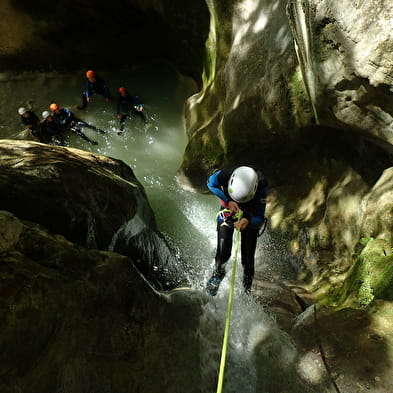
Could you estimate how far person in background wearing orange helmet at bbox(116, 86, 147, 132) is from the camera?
30.7ft

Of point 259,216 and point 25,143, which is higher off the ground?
point 259,216

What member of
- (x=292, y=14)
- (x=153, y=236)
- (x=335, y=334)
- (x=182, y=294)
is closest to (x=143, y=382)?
(x=182, y=294)

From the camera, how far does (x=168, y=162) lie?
8.89 m

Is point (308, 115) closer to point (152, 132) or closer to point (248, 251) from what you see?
point (248, 251)

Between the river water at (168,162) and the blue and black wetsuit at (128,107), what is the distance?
0.24 meters

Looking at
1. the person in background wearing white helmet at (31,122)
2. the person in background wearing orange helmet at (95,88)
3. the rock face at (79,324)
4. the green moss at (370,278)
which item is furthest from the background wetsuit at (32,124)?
the green moss at (370,278)

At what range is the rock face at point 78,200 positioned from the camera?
3100mm

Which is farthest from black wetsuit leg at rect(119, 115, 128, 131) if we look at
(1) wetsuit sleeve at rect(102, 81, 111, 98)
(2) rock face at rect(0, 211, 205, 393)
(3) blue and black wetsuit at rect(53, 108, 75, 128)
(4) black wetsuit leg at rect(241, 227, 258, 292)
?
(2) rock face at rect(0, 211, 205, 393)

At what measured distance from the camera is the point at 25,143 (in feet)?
12.9

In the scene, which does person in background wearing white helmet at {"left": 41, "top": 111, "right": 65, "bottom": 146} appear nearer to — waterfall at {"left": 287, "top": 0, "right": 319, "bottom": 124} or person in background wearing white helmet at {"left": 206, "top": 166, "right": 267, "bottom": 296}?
person in background wearing white helmet at {"left": 206, "top": 166, "right": 267, "bottom": 296}

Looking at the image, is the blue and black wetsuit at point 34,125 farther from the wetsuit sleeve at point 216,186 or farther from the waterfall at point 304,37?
the waterfall at point 304,37

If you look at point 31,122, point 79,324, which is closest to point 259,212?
point 79,324

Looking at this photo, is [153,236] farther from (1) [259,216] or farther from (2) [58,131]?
(2) [58,131]

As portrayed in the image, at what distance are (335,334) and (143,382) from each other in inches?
77.2
